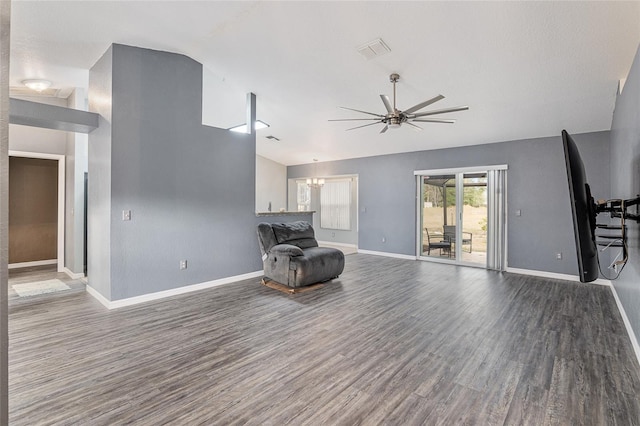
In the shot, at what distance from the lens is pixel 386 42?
134 inches

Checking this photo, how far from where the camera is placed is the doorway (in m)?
6.02

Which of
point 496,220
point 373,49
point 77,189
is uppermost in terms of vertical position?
point 373,49

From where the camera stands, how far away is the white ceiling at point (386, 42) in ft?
9.61

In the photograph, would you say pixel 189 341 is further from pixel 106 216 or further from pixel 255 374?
pixel 106 216

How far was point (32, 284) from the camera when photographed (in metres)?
4.76

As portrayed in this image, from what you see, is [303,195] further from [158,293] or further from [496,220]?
[158,293]

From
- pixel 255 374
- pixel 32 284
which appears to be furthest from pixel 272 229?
pixel 32 284

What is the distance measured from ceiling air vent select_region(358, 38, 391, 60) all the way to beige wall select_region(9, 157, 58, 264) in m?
6.93

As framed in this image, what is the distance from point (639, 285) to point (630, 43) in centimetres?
232

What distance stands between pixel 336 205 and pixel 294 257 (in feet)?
17.4

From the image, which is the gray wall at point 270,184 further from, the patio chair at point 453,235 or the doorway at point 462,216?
the patio chair at point 453,235

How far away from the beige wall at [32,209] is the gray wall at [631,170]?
9.25 m

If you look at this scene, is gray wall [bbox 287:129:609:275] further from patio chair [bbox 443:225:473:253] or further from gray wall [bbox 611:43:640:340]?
gray wall [bbox 611:43:640:340]

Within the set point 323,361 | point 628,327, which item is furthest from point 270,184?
point 628,327
